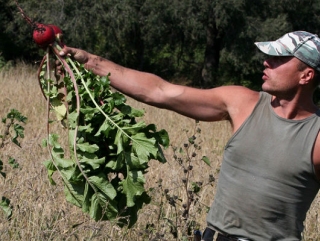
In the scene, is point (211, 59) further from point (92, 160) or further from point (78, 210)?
point (92, 160)

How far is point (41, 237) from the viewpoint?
4121 mm

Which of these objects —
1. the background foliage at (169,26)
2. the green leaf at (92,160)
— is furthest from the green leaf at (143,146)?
the background foliage at (169,26)

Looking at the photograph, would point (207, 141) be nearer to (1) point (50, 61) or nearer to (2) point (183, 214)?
(2) point (183, 214)

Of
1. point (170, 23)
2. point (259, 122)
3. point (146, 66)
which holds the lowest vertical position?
point (146, 66)

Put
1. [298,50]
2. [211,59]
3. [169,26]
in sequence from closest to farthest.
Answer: [298,50] → [169,26] → [211,59]

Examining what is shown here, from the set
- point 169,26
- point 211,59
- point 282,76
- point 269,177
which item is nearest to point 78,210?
point 269,177

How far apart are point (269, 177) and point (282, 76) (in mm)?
515

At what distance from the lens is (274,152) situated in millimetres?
3301

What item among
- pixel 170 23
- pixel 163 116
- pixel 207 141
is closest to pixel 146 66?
pixel 170 23

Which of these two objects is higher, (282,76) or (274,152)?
(282,76)

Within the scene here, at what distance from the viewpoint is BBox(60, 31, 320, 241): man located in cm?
330

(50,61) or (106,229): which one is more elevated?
(50,61)

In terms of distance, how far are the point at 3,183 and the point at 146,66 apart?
30.1m

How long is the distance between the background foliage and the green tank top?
69.8 feet
